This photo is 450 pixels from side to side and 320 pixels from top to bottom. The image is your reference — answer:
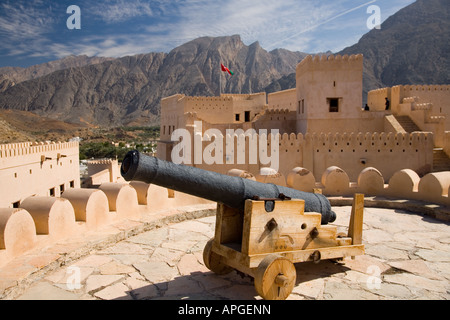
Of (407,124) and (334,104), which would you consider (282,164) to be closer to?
(334,104)

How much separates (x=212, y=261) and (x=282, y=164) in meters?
9.03

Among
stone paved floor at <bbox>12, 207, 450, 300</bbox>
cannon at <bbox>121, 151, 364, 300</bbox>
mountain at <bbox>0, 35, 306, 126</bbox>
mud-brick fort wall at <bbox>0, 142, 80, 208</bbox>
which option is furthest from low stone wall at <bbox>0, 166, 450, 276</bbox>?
mountain at <bbox>0, 35, 306, 126</bbox>

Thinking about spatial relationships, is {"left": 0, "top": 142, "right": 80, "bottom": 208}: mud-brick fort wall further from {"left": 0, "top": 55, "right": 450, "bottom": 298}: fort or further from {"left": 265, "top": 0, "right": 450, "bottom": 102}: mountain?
Result: {"left": 265, "top": 0, "right": 450, "bottom": 102}: mountain

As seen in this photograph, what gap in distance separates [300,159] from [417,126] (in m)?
6.40

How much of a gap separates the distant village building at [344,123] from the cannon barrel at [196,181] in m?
9.04

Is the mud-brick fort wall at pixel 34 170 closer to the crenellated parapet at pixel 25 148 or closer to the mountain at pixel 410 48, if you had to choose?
the crenellated parapet at pixel 25 148

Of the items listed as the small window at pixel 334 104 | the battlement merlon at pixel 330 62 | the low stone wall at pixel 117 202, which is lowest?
the low stone wall at pixel 117 202

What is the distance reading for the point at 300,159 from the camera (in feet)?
42.3

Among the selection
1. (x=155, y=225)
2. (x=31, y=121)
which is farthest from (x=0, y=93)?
(x=155, y=225)

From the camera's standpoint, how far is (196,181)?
345 centimetres

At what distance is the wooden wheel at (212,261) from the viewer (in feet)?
13.6

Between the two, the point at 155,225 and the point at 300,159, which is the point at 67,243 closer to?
the point at 155,225

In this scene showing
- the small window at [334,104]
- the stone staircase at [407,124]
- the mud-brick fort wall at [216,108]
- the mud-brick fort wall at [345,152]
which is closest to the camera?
the mud-brick fort wall at [345,152]

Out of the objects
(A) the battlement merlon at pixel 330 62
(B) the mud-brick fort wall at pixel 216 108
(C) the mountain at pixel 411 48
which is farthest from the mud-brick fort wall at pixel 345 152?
(C) the mountain at pixel 411 48
